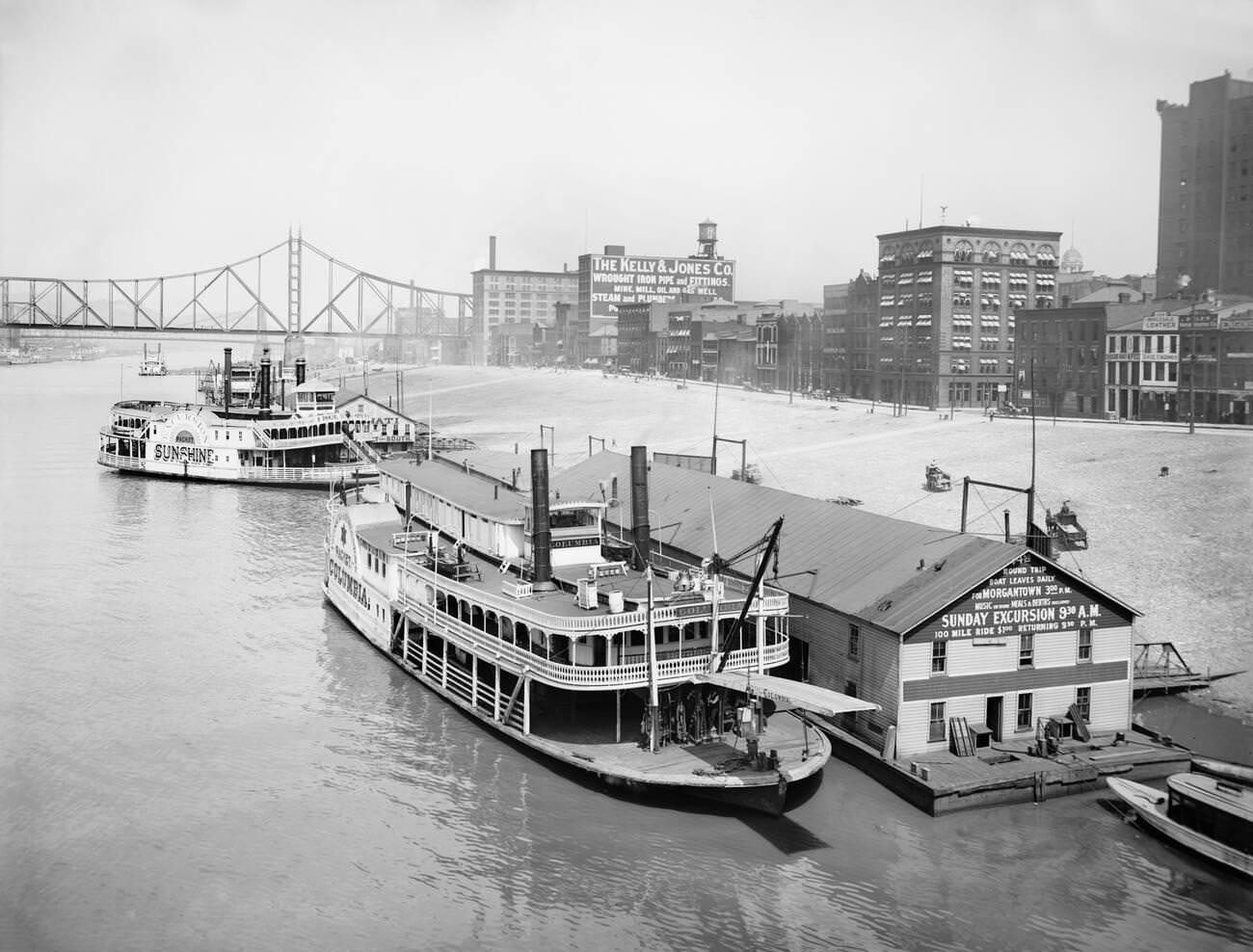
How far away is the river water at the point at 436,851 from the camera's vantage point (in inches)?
778

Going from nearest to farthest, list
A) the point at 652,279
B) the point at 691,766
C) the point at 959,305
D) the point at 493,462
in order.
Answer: the point at 691,766 → the point at 493,462 → the point at 959,305 → the point at 652,279

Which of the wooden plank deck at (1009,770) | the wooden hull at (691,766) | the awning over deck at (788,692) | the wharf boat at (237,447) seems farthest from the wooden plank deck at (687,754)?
the wharf boat at (237,447)

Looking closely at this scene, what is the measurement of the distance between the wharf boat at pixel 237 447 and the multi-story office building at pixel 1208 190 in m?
47.8

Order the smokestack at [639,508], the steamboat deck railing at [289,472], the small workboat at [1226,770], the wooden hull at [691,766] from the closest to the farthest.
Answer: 1. the small workboat at [1226,770]
2. the wooden hull at [691,766]
3. the smokestack at [639,508]
4. the steamboat deck railing at [289,472]

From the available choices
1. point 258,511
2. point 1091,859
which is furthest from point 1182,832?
point 258,511

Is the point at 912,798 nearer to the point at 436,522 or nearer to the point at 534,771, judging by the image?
the point at 534,771

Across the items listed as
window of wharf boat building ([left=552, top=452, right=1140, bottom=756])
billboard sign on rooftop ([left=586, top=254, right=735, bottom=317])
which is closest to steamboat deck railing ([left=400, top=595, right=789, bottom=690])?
window of wharf boat building ([left=552, top=452, right=1140, bottom=756])

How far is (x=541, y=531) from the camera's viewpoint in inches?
1156

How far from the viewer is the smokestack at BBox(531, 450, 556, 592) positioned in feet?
95.2

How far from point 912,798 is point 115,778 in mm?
16007

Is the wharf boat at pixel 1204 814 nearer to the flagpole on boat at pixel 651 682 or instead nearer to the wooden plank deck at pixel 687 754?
the wooden plank deck at pixel 687 754

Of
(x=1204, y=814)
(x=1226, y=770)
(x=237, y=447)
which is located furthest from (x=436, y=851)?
(x=237, y=447)

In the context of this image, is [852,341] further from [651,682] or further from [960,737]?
[651,682]

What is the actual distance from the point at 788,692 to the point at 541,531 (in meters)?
7.96
